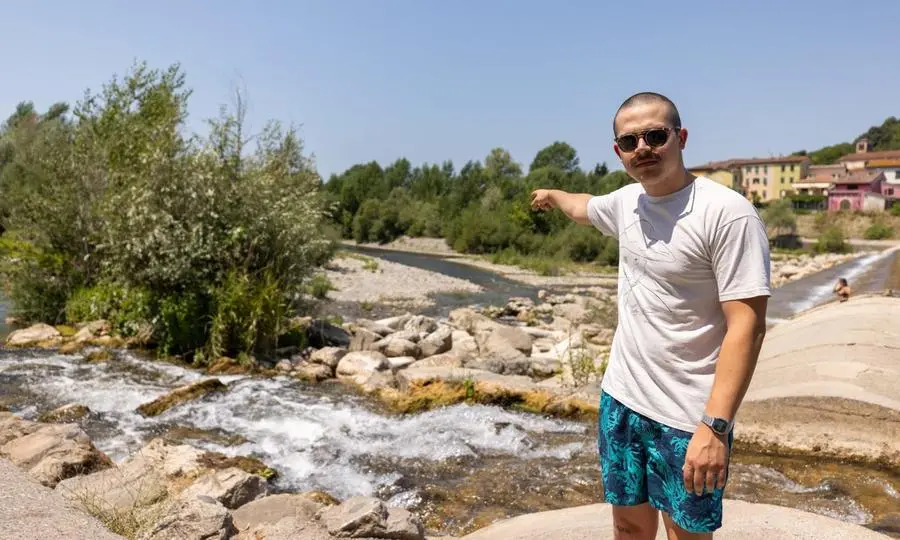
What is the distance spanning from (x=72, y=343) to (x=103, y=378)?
2.82m

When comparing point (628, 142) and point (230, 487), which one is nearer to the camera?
point (628, 142)

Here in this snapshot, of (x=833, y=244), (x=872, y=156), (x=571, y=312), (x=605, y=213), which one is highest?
(x=872, y=156)

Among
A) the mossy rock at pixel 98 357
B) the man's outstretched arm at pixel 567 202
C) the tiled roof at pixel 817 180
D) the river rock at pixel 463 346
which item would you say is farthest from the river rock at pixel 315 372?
the tiled roof at pixel 817 180

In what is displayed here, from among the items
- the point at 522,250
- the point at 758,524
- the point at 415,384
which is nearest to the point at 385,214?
the point at 522,250

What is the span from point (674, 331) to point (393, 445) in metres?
5.88

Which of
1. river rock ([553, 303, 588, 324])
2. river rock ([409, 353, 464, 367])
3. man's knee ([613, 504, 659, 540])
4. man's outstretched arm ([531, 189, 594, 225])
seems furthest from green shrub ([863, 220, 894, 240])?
man's knee ([613, 504, 659, 540])

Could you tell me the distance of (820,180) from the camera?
276 ft

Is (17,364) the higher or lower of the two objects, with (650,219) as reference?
lower

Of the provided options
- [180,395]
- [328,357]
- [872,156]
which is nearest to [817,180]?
[872,156]

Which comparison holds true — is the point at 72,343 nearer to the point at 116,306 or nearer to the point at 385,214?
the point at 116,306

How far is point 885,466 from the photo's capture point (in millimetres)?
6461

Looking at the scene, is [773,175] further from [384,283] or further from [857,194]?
[384,283]

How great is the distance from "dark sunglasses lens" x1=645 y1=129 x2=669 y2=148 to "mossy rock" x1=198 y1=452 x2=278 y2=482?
5.09 meters

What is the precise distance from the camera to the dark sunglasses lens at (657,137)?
2.38 m
